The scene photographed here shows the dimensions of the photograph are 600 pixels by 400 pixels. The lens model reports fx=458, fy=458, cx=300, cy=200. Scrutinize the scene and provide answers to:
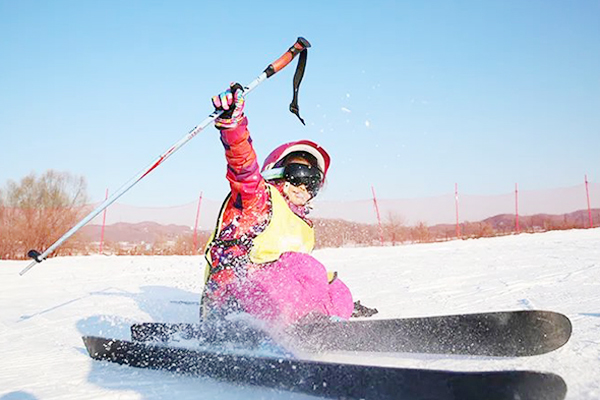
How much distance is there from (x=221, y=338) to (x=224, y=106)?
1.17m

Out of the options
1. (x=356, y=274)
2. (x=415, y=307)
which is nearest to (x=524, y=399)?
(x=415, y=307)

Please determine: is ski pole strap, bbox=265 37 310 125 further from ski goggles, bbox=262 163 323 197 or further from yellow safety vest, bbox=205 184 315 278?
yellow safety vest, bbox=205 184 315 278

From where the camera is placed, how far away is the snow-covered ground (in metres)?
1.80

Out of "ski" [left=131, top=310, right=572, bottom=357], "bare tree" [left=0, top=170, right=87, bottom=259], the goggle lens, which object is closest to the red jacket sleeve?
the goggle lens

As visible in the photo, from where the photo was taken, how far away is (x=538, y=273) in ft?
14.9

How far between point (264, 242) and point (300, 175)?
54 cm

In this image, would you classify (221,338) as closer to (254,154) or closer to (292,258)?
(292,258)

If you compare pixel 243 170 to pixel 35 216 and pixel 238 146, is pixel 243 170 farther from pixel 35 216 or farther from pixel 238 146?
pixel 35 216

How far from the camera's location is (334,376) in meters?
1.46

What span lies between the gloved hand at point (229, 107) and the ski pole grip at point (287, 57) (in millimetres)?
931

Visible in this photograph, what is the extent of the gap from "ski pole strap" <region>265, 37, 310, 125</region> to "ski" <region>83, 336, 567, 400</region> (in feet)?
6.11

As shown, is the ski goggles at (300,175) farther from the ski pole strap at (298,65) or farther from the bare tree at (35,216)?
the bare tree at (35,216)

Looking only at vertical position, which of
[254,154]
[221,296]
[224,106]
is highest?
[224,106]

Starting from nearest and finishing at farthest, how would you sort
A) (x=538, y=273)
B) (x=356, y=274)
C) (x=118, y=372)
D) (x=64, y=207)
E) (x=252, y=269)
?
(x=118, y=372)
(x=252, y=269)
(x=538, y=273)
(x=356, y=274)
(x=64, y=207)
